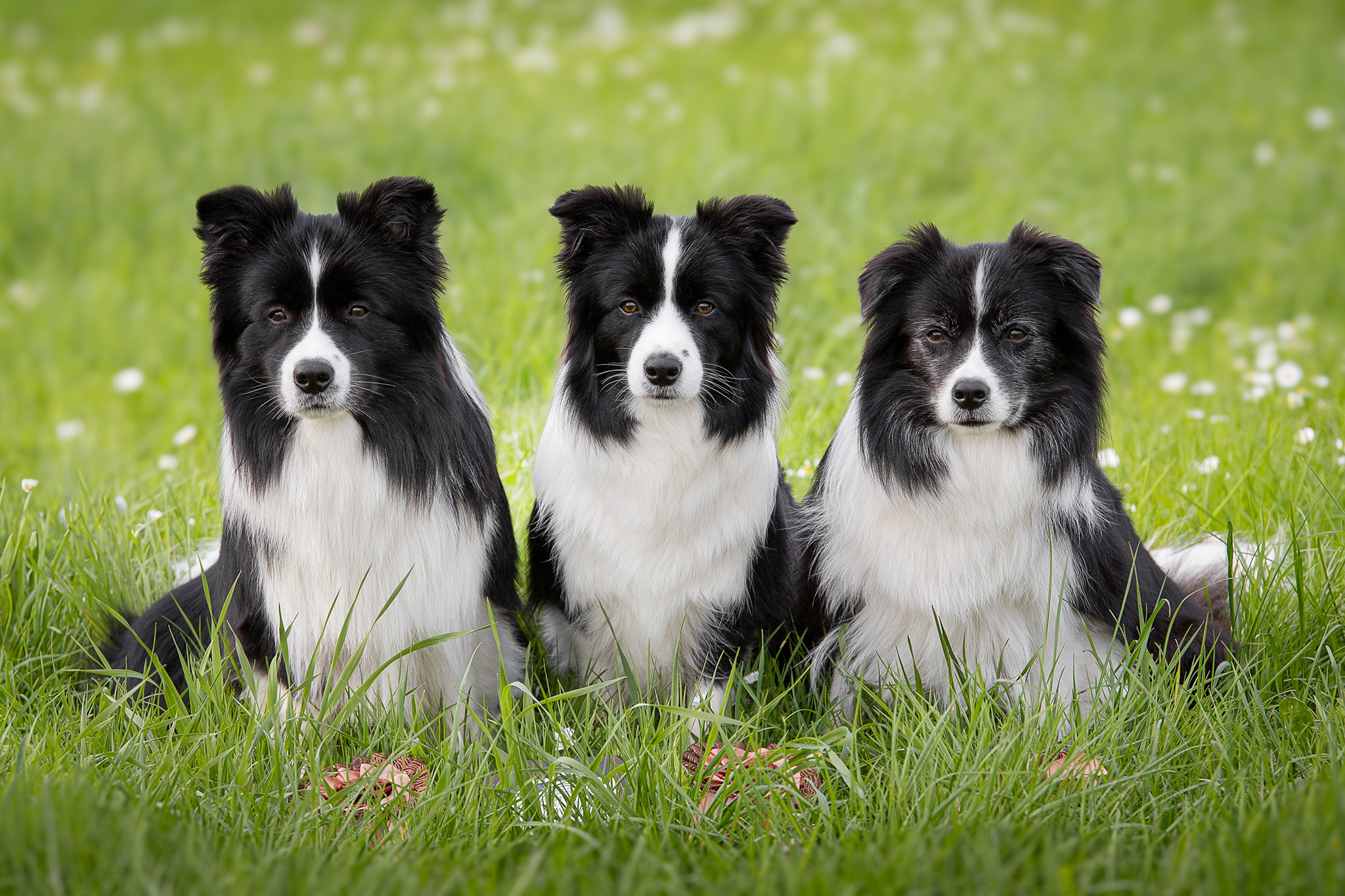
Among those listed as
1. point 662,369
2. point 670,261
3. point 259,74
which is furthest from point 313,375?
point 259,74

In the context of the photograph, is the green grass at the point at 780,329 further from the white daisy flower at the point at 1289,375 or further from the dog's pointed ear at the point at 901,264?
the dog's pointed ear at the point at 901,264

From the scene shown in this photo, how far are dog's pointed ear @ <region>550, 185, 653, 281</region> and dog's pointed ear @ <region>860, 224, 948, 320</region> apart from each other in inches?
29.3

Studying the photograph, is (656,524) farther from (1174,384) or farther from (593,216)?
(1174,384)

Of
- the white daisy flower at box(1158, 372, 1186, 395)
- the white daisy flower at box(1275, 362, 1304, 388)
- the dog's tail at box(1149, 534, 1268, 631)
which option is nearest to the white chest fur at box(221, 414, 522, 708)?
the dog's tail at box(1149, 534, 1268, 631)

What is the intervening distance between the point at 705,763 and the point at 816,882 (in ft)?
1.95

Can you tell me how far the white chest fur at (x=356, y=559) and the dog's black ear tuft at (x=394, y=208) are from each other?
0.59m

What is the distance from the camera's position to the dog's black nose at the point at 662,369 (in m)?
3.30

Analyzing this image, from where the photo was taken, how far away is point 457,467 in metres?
3.41

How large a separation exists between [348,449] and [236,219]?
746 millimetres

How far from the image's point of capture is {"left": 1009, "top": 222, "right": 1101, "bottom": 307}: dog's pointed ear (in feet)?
10.9

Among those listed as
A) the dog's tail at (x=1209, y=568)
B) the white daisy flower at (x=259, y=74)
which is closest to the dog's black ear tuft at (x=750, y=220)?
the dog's tail at (x=1209, y=568)

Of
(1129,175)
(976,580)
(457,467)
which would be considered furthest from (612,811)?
(1129,175)

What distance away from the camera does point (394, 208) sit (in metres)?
3.27

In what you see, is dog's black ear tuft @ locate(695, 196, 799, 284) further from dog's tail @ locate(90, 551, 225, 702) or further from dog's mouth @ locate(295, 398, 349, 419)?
dog's tail @ locate(90, 551, 225, 702)
